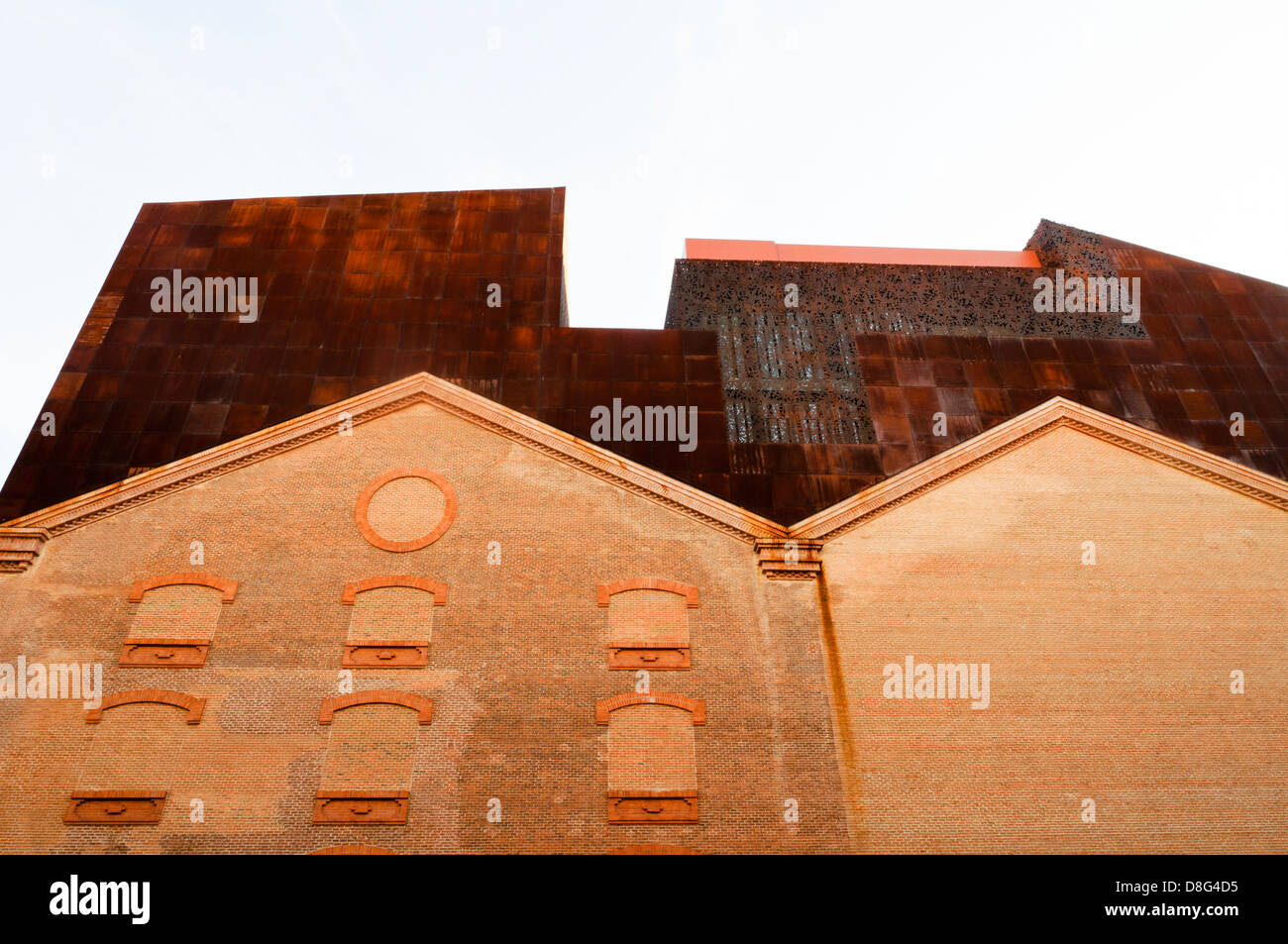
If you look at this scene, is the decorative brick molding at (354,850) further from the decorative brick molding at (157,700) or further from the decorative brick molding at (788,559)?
the decorative brick molding at (788,559)

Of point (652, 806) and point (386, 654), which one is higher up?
point (386, 654)

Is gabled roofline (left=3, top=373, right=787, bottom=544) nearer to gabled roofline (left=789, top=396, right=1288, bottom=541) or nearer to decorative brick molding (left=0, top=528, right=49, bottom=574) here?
decorative brick molding (left=0, top=528, right=49, bottom=574)

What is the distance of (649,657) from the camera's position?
1822 cm

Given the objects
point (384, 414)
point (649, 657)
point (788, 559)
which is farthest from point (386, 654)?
point (788, 559)

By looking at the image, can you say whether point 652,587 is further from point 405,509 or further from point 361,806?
point 361,806

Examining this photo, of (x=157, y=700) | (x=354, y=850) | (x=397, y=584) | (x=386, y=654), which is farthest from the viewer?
(x=397, y=584)

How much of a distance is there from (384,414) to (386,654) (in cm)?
618

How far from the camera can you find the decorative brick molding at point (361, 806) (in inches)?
640

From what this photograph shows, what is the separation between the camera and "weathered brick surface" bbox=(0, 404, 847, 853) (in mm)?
16375

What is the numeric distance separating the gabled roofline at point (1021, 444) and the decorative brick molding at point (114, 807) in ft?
43.9

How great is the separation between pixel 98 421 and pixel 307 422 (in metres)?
4.94

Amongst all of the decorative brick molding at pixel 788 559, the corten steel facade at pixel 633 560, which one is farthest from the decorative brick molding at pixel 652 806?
the decorative brick molding at pixel 788 559

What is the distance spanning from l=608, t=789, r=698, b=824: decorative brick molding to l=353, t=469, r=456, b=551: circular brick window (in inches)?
266
